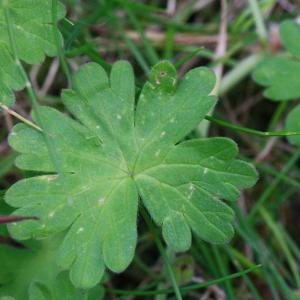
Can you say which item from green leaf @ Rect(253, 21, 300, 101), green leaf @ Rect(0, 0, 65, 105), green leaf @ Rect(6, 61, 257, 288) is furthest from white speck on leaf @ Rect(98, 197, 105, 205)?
green leaf @ Rect(253, 21, 300, 101)

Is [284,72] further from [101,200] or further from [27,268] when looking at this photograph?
[27,268]

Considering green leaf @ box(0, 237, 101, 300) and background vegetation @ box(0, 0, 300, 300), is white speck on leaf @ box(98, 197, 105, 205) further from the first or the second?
background vegetation @ box(0, 0, 300, 300)

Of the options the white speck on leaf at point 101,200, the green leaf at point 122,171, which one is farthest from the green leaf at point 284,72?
the white speck on leaf at point 101,200

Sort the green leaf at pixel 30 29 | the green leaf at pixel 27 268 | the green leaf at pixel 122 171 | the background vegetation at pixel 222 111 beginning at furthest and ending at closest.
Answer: the background vegetation at pixel 222 111 → the green leaf at pixel 27 268 → the green leaf at pixel 30 29 → the green leaf at pixel 122 171

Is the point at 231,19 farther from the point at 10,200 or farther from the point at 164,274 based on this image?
the point at 10,200

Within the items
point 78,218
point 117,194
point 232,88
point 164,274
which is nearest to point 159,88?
point 117,194

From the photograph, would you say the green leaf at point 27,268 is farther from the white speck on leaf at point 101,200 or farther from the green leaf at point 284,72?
the green leaf at point 284,72
